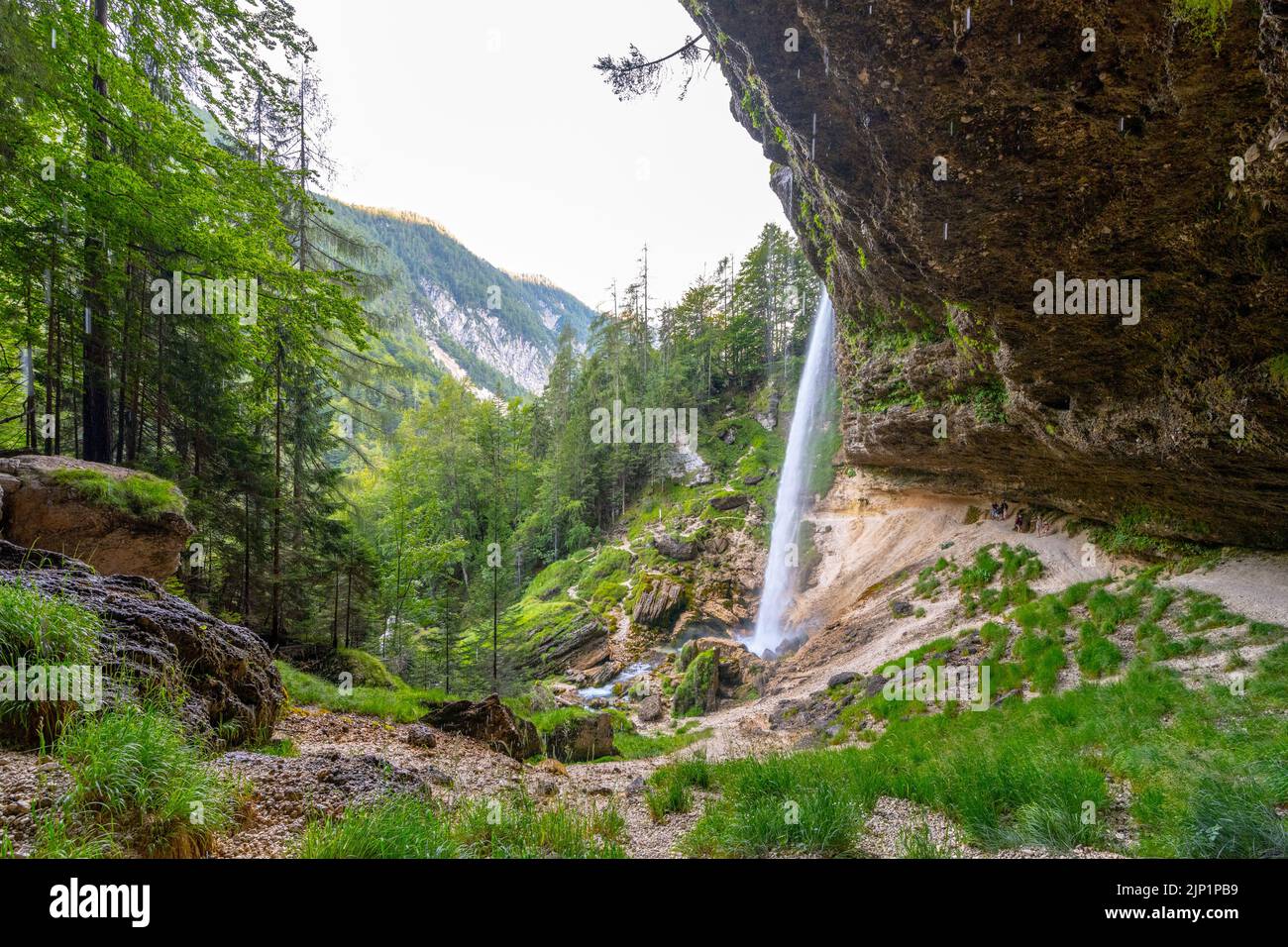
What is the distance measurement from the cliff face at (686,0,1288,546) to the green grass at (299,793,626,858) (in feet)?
21.9

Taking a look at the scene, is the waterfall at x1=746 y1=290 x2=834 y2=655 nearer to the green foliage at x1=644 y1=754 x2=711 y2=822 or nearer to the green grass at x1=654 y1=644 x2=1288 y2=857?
the green grass at x1=654 y1=644 x2=1288 y2=857

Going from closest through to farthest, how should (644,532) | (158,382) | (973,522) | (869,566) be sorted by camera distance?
(158,382), (973,522), (869,566), (644,532)

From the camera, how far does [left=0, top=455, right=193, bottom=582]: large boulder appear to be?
6.77 metres

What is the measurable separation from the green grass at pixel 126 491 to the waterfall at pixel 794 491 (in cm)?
1950

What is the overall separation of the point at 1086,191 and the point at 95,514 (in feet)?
41.9

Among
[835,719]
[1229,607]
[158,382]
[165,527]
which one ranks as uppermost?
[158,382]

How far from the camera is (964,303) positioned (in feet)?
21.9

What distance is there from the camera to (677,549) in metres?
28.1

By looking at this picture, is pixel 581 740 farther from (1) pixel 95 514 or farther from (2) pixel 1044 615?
(2) pixel 1044 615

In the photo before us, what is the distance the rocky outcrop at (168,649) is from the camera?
398cm

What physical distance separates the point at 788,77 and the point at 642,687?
1905cm

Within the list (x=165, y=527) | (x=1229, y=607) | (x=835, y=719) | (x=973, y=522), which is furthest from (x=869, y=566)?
(x=165, y=527)

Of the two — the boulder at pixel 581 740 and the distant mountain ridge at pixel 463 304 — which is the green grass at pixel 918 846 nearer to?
the boulder at pixel 581 740
